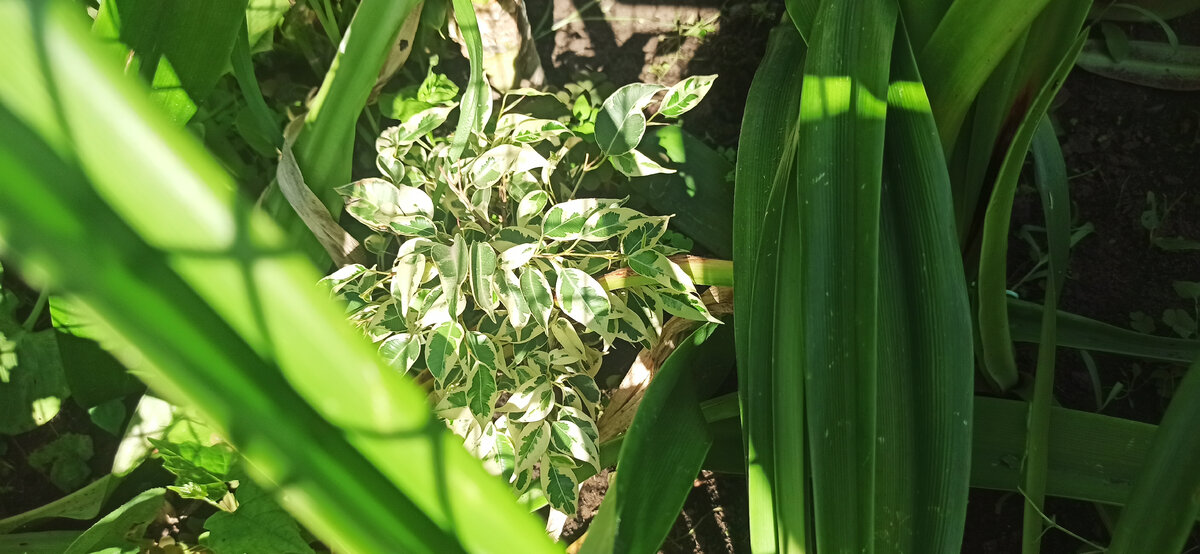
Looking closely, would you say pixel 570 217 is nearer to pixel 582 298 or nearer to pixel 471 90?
pixel 582 298

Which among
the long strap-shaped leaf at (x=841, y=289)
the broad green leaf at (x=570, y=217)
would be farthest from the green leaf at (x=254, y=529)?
the long strap-shaped leaf at (x=841, y=289)

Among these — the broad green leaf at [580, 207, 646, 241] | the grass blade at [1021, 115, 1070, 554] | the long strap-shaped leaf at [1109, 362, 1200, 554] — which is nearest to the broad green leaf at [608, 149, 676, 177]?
the broad green leaf at [580, 207, 646, 241]

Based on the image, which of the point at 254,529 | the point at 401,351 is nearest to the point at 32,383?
the point at 254,529

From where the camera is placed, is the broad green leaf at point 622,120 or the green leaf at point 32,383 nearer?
the broad green leaf at point 622,120

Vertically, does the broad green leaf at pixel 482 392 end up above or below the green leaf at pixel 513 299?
below

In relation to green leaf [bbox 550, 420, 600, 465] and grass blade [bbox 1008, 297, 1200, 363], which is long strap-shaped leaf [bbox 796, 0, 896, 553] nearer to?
green leaf [bbox 550, 420, 600, 465]

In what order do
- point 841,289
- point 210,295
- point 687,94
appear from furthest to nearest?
point 687,94
point 841,289
point 210,295

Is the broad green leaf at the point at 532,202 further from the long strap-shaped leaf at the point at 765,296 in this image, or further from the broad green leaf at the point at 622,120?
the long strap-shaped leaf at the point at 765,296
